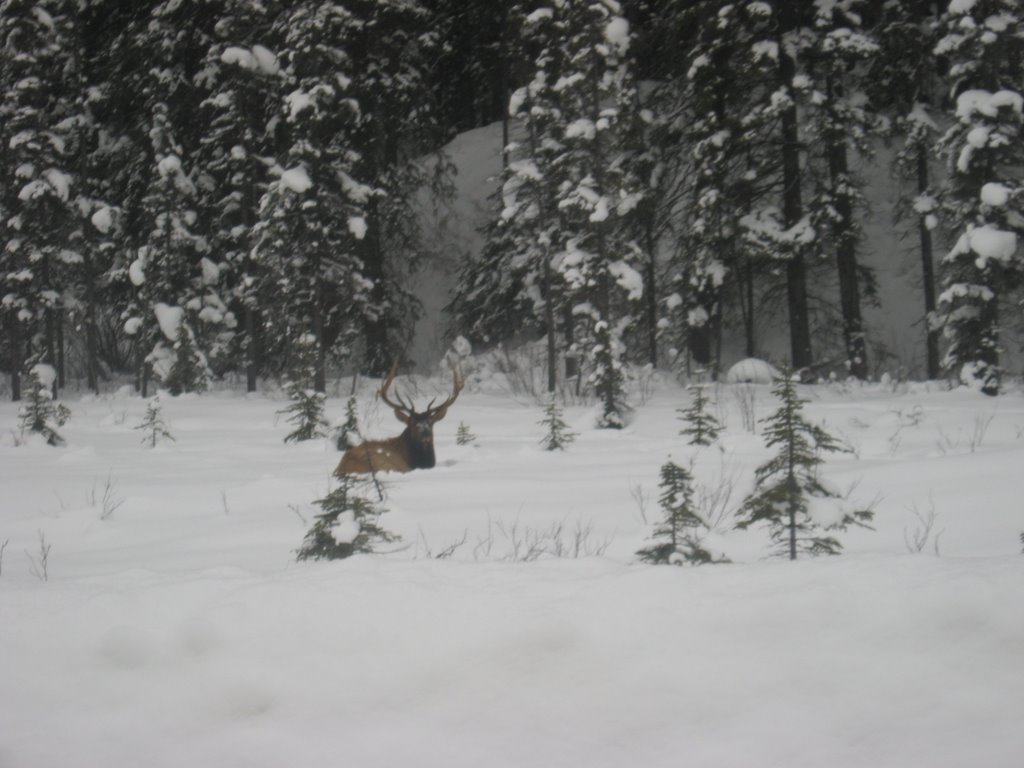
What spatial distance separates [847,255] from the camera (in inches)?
722

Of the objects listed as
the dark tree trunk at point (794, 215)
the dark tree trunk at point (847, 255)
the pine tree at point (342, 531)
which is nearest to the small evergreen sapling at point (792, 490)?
the pine tree at point (342, 531)

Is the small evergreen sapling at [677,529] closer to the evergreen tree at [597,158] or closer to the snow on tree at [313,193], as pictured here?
the evergreen tree at [597,158]

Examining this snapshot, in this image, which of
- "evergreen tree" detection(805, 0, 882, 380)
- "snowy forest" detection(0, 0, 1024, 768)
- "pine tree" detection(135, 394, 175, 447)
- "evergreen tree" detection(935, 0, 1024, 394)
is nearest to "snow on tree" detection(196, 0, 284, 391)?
"snowy forest" detection(0, 0, 1024, 768)

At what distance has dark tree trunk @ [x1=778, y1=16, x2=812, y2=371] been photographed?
57.7 ft

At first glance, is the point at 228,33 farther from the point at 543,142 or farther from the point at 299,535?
the point at 299,535

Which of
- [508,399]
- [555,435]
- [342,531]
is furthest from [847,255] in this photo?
[342,531]

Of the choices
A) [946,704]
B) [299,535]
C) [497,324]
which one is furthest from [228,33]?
[946,704]

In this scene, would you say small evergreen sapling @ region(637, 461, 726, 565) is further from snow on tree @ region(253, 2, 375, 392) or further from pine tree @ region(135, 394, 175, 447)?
snow on tree @ region(253, 2, 375, 392)

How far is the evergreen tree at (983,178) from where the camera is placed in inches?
555

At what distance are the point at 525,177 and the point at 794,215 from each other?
6.16m

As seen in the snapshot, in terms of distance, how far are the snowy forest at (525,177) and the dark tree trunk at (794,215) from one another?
6 cm

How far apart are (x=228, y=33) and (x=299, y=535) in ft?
58.7

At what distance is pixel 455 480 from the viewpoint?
7.18 m

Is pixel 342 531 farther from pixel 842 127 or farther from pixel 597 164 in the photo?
pixel 842 127
